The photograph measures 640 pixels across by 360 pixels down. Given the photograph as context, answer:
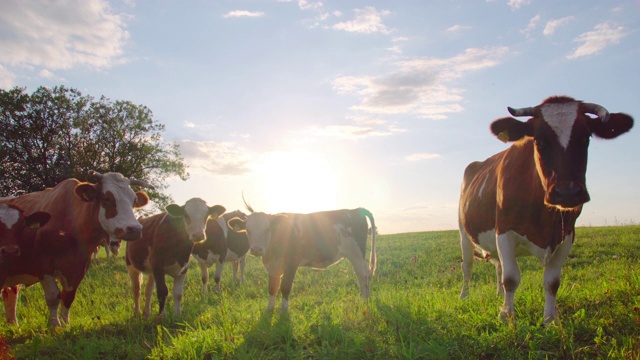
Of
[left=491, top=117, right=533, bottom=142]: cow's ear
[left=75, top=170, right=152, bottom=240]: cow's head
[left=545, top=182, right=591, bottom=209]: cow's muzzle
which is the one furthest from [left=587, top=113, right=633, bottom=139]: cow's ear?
[left=75, top=170, right=152, bottom=240]: cow's head

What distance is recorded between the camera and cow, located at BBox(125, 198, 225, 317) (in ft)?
28.5

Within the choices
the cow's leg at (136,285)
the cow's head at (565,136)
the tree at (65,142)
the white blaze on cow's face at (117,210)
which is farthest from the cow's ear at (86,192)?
the tree at (65,142)

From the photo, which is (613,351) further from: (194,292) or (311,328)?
(194,292)

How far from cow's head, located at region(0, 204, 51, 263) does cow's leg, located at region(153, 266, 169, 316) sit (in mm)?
2134

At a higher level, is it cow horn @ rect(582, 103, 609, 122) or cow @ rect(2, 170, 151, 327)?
cow horn @ rect(582, 103, 609, 122)

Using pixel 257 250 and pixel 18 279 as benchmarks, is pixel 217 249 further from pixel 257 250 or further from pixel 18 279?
pixel 18 279

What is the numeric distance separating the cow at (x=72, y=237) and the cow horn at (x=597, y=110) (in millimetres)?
6674

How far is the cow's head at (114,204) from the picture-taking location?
7594 millimetres

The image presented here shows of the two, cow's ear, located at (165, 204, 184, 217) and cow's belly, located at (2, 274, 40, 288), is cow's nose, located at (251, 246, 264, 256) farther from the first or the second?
cow's belly, located at (2, 274, 40, 288)

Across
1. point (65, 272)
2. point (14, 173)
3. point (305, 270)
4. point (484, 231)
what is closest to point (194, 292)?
point (305, 270)

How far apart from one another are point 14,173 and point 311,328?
82.0 ft

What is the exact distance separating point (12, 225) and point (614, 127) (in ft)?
27.4

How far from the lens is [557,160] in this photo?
14.9 feet

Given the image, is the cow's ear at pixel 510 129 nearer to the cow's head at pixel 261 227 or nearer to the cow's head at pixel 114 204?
the cow's head at pixel 261 227
